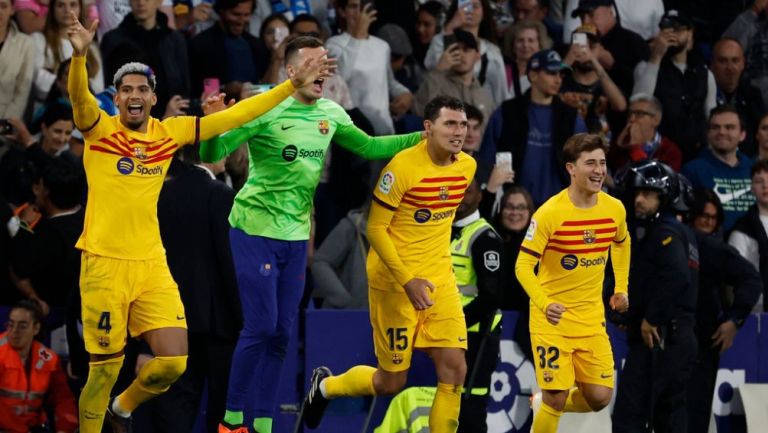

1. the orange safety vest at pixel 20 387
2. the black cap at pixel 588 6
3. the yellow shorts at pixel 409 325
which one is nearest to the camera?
the yellow shorts at pixel 409 325

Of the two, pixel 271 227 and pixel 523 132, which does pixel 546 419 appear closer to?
pixel 271 227

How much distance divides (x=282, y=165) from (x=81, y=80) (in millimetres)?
1751

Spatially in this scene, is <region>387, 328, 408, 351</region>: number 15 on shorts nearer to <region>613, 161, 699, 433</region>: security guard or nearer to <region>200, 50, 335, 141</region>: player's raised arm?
<region>200, 50, 335, 141</region>: player's raised arm

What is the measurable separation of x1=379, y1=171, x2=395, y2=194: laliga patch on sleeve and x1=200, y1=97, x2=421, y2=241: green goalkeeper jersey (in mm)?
467

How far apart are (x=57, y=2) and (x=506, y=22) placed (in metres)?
5.14

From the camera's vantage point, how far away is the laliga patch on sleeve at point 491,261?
1295cm

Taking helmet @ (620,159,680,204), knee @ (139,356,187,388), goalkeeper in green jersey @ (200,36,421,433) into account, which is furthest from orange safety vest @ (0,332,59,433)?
helmet @ (620,159,680,204)

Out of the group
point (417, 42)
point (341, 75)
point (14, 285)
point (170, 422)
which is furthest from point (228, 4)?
point (170, 422)

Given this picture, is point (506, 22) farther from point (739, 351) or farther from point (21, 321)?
point (21, 321)

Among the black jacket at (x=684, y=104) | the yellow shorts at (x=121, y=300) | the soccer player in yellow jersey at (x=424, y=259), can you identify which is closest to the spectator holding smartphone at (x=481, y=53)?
the black jacket at (x=684, y=104)

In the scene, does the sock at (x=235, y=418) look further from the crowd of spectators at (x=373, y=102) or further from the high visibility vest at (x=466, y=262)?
the high visibility vest at (x=466, y=262)

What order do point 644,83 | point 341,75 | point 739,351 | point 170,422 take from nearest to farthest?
point 170,422 → point 739,351 → point 341,75 → point 644,83

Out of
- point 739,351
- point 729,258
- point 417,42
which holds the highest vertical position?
point 417,42

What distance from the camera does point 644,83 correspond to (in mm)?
16812
